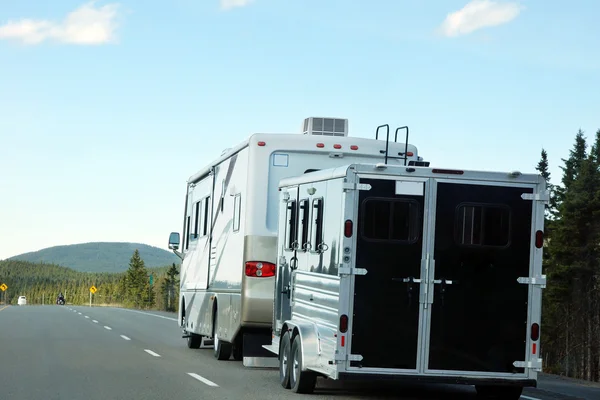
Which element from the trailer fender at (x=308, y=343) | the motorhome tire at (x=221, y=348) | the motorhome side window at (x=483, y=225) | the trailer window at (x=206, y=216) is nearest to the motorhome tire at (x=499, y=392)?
the motorhome side window at (x=483, y=225)

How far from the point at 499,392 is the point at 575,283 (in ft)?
223

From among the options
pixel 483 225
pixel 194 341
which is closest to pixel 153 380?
pixel 483 225

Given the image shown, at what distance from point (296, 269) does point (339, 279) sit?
2.35 meters

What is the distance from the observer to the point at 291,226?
14.4 m

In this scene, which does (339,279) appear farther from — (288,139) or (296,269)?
(288,139)

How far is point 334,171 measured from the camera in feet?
40.4

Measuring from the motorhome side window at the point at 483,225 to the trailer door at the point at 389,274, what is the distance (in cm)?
47

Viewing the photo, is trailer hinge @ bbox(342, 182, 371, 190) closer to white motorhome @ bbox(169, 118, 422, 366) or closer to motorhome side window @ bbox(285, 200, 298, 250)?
motorhome side window @ bbox(285, 200, 298, 250)

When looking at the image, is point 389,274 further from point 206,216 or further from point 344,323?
point 206,216

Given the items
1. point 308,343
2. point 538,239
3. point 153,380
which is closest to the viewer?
point 538,239

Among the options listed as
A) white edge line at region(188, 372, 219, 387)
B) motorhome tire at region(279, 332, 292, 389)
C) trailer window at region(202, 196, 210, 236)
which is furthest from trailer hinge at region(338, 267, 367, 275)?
trailer window at region(202, 196, 210, 236)

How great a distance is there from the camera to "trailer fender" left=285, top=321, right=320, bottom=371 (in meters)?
12.5

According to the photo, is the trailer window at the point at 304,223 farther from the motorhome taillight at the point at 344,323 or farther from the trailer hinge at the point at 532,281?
the trailer hinge at the point at 532,281

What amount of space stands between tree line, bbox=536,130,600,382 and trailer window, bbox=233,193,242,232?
202 ft
